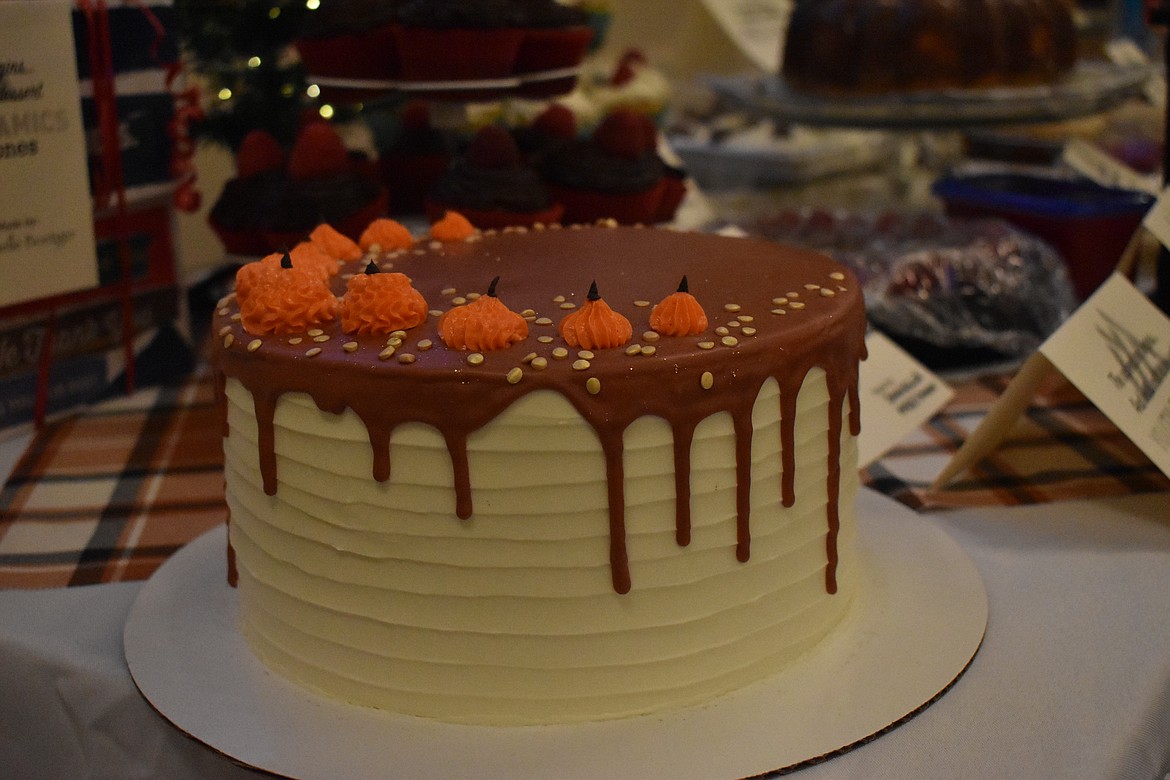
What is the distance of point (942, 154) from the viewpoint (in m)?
3.27

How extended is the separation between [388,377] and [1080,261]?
1644 millimetres

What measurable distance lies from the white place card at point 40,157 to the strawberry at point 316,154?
28 centimetres

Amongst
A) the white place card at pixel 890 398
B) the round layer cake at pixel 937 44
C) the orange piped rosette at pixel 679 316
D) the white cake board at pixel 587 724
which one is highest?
the round layer cake at pixel 937 44

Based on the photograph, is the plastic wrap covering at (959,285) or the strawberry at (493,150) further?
the plastic wrap covering at (959,285)

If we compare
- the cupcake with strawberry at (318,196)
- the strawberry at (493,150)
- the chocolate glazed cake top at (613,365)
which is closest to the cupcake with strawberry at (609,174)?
the strawberry at (493,150)

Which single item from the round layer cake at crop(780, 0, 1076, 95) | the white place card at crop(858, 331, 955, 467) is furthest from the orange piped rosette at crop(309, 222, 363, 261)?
the round layer cake at crop(780, 0, 1076, 95)

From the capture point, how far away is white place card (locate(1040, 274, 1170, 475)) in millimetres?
1335

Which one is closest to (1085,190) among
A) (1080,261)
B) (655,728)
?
(1080,261)

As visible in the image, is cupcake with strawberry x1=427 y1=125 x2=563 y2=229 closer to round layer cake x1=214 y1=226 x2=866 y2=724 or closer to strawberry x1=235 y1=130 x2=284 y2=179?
strawberry x1=235 y1=130 x2=284 y2=179

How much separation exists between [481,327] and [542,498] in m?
0.15

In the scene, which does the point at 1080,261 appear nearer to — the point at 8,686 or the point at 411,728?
the point at 411,728

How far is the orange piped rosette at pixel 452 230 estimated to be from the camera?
55.2 inches

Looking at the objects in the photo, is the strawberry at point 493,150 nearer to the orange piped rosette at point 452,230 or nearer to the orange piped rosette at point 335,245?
the orange piped rosette at point 452,230

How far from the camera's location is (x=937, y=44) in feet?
7.77
